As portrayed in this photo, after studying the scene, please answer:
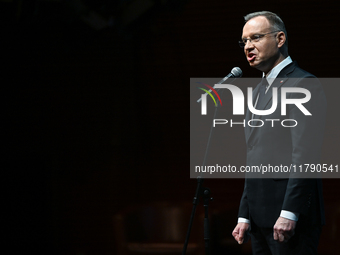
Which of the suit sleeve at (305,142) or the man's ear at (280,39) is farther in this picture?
the man's ear at (280,39)

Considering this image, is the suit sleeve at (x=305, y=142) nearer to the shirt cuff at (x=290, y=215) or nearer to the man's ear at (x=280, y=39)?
the shirt cuff at (x=290, y=215)

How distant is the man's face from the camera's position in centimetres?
184

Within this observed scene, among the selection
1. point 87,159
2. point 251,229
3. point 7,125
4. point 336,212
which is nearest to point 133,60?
point 87,159

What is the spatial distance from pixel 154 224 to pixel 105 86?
66.0 inches

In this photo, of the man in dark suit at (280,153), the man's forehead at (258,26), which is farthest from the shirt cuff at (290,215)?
the man's forehead at (258,26)

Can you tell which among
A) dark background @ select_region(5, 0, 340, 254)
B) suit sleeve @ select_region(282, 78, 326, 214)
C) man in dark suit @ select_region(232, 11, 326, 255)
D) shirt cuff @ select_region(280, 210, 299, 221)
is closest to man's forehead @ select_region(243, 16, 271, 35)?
man in dark suit @ select_region(232, 11, 326, 255)

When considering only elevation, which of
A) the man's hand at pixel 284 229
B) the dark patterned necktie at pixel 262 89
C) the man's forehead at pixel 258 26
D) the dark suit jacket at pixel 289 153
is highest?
the man's forehead at pixel 258 26

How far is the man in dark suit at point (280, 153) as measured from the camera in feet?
5.34

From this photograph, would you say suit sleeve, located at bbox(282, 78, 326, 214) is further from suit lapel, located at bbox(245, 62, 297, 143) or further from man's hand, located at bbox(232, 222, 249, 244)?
man's hand, located at bbox(232, 222, 249, 244)

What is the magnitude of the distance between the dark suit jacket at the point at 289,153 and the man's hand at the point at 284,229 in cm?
5

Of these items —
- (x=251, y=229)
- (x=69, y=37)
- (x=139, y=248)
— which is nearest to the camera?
(x=251, y=229)

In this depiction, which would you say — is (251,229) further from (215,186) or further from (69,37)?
(69,37)

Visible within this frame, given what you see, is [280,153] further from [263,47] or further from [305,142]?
[263,47]

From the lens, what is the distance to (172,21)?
479 cm
